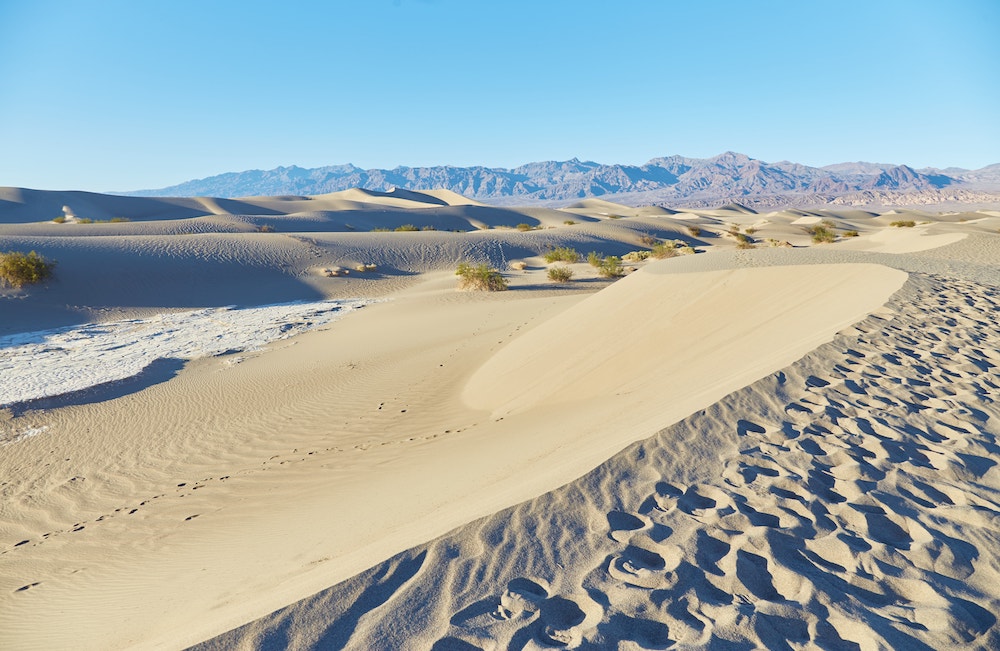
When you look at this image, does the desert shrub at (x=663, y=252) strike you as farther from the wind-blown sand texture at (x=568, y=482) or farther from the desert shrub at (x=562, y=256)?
the wind-blown sand texture at (x=568, y=482)

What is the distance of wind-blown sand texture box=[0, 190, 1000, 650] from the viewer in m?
2.48

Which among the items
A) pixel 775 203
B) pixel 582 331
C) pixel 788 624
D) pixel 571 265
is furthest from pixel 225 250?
pixel 775 203

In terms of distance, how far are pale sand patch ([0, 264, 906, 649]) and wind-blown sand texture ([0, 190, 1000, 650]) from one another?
0.13 ft

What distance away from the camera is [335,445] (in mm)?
6762

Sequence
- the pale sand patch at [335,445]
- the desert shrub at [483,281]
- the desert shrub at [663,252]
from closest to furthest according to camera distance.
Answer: the pale sand patch at [335,445] < the desert shrub at [483,281] < the desert shrub at [663,252]

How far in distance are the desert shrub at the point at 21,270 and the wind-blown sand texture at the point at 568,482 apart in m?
10.3

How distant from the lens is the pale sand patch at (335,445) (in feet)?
11.5

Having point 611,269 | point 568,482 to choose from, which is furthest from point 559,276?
point 568,482

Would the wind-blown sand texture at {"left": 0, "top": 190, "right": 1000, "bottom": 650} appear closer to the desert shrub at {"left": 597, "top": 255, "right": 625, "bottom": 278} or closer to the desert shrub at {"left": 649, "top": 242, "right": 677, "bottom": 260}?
the desert shrub at {"left": 597, "top": 255, "right": 625, "bottom": 278}

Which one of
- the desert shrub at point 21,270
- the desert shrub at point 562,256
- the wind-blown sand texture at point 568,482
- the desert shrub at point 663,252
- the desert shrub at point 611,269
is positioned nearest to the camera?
the wind-blown sand texture at point 568,482

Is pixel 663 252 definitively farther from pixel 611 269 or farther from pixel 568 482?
pixel 568 482

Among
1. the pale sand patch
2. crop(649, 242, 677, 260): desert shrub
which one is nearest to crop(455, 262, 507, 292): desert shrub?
the pale sand patch

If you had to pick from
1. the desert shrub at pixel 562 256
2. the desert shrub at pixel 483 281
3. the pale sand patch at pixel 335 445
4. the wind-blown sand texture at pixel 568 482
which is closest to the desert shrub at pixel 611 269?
the desert shrub at pixel 562 256

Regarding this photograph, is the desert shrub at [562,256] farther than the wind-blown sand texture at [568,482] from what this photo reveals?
Yes
